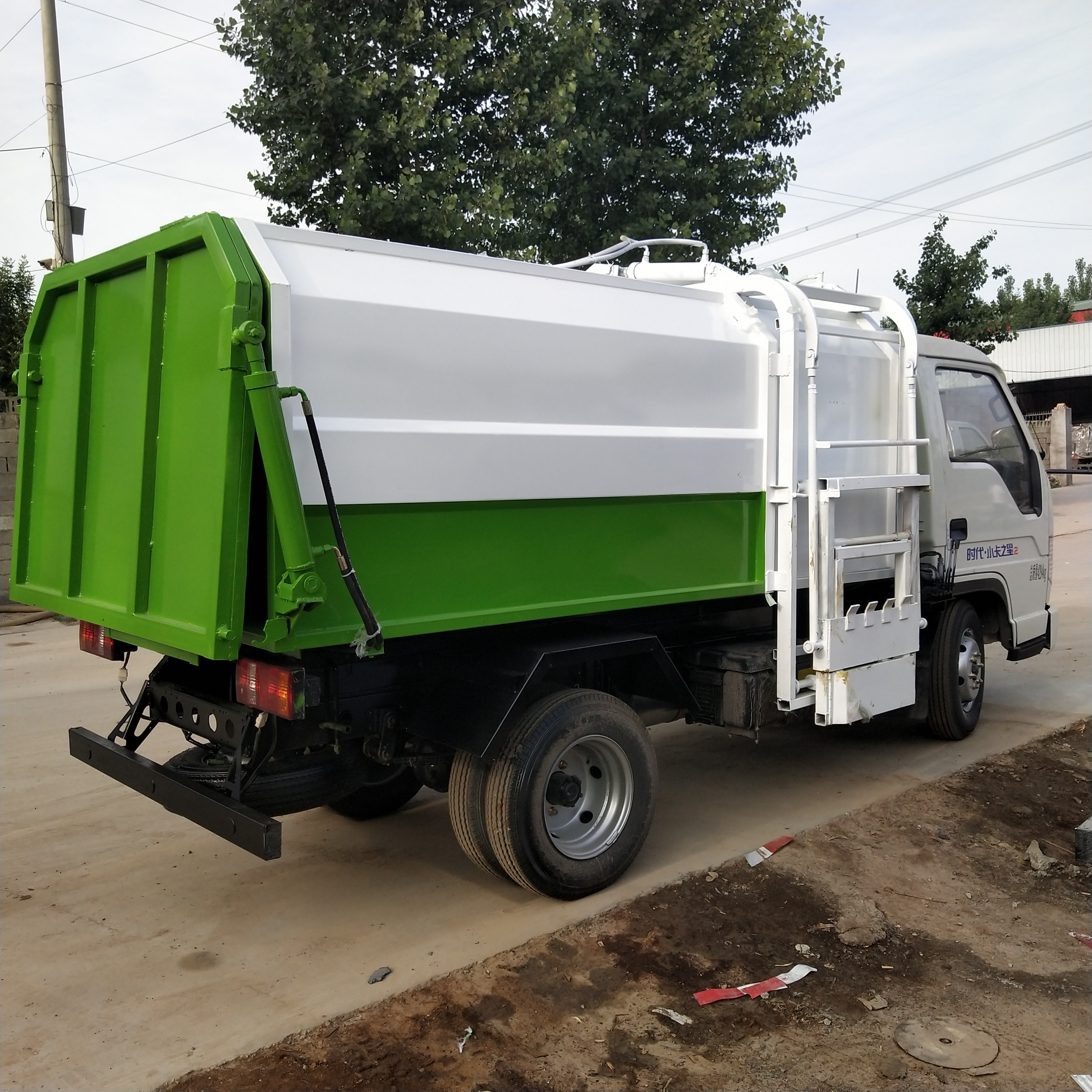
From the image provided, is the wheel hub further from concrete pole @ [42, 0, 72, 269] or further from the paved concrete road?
concrete pole @ [42, 0, 72, 269]

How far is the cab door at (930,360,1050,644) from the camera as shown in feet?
20.4

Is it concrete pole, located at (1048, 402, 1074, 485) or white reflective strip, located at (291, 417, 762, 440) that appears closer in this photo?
white reflective strip, located at (291, 417, 762, 440)

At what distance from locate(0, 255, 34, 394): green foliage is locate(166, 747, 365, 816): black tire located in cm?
1054

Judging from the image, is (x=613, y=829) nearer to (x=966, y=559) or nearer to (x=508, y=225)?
(x=966, y=559)

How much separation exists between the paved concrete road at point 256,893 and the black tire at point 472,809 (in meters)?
0.23

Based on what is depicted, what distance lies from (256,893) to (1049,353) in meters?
41.9

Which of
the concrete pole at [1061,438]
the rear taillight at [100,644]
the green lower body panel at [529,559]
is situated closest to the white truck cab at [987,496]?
the green lower body panel at [529,559]

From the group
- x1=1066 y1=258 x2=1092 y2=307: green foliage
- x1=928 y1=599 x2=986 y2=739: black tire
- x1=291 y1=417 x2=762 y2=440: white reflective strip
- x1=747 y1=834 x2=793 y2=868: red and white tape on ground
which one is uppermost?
x1=1066 y1=258 x2=1092 y2=307: green foliage

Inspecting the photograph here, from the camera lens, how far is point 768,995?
3.53 m

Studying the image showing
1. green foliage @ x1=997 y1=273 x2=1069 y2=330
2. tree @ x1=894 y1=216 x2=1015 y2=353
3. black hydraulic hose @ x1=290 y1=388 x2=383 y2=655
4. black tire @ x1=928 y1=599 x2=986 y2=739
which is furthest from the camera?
green foliage @ x1=997 y1=273 x2=1069 y2=330

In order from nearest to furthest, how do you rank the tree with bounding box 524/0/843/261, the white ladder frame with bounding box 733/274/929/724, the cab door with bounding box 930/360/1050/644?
the white ladder frame with bounding box 733/274/929/724 < the cab door with bounding box 930/360/1050/644 < the tree with bounding box 524/0/843/261

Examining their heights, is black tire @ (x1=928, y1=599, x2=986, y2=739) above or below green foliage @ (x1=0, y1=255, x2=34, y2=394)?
below

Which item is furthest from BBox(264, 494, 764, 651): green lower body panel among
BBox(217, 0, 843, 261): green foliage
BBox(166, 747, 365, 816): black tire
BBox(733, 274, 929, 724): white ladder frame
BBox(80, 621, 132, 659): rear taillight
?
BBox(217, 0, 843, 261): green foliage

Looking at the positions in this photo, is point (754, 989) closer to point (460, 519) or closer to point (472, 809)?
point (472, 809)
